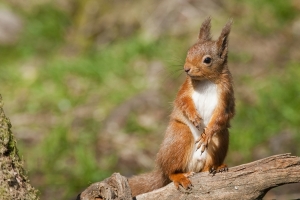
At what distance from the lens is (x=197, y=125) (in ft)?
13.5

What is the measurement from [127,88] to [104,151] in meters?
1.46

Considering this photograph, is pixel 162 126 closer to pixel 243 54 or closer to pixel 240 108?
pixel 240 108

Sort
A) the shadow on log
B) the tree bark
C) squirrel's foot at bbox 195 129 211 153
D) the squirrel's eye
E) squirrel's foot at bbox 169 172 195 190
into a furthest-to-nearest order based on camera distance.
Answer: the squirrel's eye < squirrel's foot at bbox 195 129 211 153 < squirrel's foot at bbox 169 172 195 190 < the shadow on log < the tree bark

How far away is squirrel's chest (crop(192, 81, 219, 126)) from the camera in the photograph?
4227mm

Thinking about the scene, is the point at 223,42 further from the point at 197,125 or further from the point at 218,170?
the point at 218,170

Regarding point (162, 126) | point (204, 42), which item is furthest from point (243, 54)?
point (204, 42)

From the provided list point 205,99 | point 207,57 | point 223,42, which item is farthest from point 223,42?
point 205,99

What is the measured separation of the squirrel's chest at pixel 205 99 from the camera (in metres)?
4.23

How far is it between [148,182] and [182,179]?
0.44m

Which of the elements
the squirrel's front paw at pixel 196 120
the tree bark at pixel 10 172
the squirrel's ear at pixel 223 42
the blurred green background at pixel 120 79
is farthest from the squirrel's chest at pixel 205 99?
the tree bark at pixel 10 172

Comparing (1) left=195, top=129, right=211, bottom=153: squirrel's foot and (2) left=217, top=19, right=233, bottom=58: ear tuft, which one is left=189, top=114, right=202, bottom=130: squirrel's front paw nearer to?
(1) left=195, top=129, right=211, bottom=153: squirrel's foot

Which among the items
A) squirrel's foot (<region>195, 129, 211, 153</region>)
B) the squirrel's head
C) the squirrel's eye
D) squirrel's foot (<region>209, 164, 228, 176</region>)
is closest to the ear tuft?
the squirrel's head

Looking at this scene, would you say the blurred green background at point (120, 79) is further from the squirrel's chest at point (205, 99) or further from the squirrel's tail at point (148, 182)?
the squirrel's tail at point (148, 182)

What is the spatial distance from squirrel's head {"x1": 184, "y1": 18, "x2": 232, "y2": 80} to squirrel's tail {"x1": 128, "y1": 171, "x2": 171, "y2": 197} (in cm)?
74
